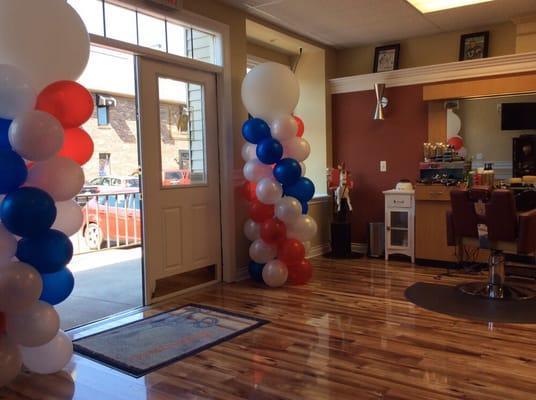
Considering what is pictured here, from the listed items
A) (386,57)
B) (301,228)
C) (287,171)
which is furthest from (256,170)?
(386,57)

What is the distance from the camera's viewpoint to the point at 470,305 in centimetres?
364

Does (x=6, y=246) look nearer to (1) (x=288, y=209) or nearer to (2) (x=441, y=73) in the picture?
(1) (x=288, y=209)

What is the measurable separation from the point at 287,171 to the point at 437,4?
7.66 ft

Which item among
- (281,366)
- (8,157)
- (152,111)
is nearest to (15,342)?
(8,157)

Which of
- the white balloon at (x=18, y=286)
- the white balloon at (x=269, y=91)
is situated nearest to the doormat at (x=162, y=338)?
the white balloon at (x=18, y=286)

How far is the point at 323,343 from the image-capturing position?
2.95 meters

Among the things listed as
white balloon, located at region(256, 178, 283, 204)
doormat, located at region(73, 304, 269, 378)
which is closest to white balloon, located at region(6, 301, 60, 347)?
doormat, located at region(73, 304, 269, 378)

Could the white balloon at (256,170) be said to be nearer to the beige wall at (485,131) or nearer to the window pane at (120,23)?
the window pane at (120,23)

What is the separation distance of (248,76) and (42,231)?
2.38 m

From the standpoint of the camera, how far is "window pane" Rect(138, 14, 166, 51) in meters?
3.71

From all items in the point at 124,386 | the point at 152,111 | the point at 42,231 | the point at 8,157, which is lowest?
the point at 124,386

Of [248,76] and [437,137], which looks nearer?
[248,76]

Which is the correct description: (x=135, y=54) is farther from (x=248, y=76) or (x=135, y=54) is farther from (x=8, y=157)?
(x=8, y=157)

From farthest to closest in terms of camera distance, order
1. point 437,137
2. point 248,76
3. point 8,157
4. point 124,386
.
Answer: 1. point 437,137
2. point 248,76
3. point 124,386
4. point 8,157
